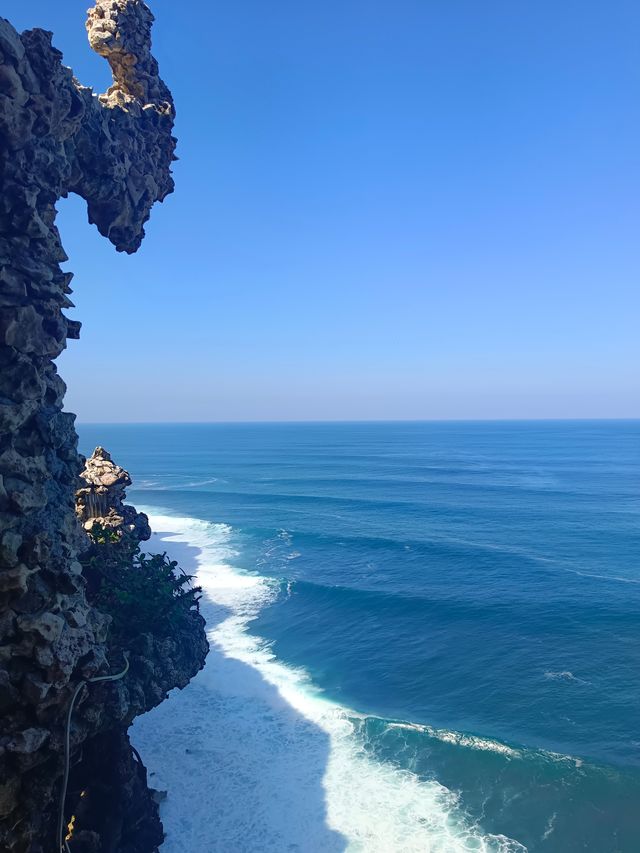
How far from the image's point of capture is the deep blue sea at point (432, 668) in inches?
1021

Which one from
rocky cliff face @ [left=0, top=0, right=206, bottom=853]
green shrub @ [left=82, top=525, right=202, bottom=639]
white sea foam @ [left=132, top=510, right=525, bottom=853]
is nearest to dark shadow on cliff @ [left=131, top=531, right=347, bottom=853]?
white sea foam @ [left=132, top=510, right=525, bottom=853]

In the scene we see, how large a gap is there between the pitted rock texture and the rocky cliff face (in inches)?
288

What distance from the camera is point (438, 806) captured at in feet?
86.3

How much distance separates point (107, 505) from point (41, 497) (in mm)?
13144

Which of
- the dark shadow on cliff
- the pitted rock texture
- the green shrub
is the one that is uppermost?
the pitted rock texture

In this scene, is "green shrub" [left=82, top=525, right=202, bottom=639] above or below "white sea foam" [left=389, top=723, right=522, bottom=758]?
above

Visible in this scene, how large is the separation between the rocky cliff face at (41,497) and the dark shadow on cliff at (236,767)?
21.9 ft

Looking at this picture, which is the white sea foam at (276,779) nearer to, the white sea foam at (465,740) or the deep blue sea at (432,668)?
the deep blue sea at (432,668)

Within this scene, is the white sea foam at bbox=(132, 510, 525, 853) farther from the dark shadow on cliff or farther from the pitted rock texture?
the pitted rock texture

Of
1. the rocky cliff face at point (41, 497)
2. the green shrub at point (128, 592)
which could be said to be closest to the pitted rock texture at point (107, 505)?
the green shrub at point (128, 592)

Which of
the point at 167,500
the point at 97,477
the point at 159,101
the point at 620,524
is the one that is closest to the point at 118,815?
the point at 97,477

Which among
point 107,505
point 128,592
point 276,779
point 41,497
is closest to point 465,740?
point 276,779

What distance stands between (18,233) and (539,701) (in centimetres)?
3748

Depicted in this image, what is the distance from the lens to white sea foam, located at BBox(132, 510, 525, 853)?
80.7 ft
